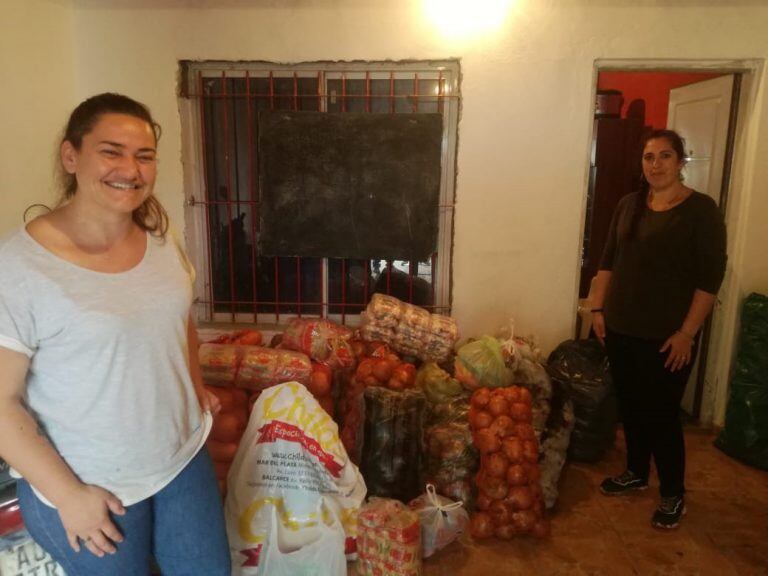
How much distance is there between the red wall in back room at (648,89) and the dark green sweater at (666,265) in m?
2.52

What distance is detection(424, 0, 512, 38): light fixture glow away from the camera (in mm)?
2727

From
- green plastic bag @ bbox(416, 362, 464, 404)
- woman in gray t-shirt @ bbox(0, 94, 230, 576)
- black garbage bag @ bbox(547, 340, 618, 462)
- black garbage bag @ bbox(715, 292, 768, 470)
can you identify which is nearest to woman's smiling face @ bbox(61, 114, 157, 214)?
woman in gray t-shirt @ bbox(0, 94, 230, 576)

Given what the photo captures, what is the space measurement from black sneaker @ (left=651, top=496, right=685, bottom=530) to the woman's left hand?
586 millimetres

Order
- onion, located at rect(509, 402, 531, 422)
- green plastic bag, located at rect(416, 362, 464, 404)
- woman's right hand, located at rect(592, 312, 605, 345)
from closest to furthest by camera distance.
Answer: onion, located at rect(509, 402, 531, 422) → woman's right hand, located at rect(592, 312, 605, 345) → green plastic bag, located at rect(416, 362, 464, 404)

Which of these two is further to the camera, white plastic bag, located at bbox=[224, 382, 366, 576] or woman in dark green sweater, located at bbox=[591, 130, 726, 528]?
woman in dark green sweater, located at bbox=[591, 130, 726, 528]

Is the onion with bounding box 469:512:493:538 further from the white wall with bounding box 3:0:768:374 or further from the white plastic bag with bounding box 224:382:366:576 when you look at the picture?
the white wall with bounding box 3:0:768:374

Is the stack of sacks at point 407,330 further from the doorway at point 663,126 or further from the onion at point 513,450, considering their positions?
the doorway at point 663,126

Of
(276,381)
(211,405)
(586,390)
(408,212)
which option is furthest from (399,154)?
(211,405)

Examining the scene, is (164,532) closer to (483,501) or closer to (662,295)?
(483,501)

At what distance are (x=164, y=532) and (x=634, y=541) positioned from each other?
186 cm

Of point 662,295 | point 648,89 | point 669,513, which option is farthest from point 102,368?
point 648,89

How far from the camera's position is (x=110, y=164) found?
45.7 inches

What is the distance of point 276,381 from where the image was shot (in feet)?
8.10

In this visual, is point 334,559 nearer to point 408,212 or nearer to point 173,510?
point 173,510
